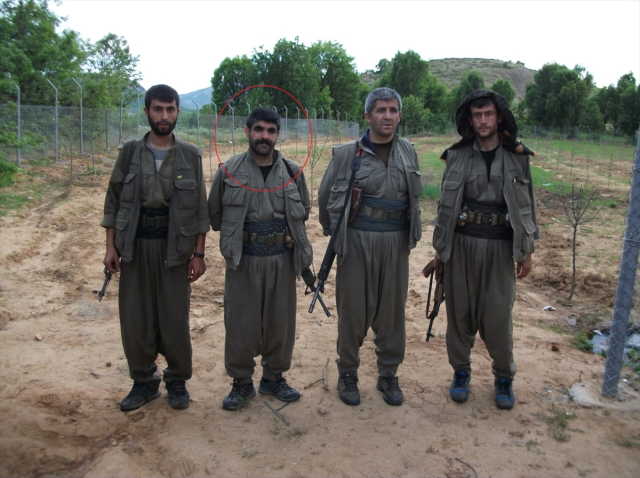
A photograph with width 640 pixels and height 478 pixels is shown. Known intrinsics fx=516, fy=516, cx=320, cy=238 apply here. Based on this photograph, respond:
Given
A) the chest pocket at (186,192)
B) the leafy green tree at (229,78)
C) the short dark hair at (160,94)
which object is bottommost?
the chest pocket at (186,192)

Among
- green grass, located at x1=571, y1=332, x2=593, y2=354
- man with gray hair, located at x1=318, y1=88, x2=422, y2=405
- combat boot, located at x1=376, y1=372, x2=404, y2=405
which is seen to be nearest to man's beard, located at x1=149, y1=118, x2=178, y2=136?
man with gray hair, located at x1=318, y1=88, x2=422, y2=405

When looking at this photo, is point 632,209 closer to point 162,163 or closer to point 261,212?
point 261,212

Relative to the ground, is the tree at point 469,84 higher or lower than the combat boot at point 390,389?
higher

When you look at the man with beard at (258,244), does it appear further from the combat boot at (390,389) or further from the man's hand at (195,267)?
the combat boot at (390,389)

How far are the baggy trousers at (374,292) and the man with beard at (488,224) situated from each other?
14.2 inches

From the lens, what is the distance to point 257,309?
3.53 metres

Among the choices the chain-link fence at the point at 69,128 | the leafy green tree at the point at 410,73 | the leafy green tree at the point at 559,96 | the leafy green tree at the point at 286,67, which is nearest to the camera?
the chain-link fence at the point at 69,128

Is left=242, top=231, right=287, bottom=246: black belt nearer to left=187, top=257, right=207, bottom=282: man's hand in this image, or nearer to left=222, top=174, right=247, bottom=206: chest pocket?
left=222, top=174, right=247, bottom=206: chest pocket

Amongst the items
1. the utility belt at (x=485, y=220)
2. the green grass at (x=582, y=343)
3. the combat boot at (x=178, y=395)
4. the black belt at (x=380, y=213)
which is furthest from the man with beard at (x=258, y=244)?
the green grass at (x=582, y=343)

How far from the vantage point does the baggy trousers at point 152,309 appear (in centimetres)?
347

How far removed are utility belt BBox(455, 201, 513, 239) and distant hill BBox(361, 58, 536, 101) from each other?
82.8 meters

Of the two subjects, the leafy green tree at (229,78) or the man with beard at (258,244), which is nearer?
the man with beard at (258,244)

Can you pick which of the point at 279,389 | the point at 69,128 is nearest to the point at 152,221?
the point at 279,389

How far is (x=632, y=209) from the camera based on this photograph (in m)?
3.55
